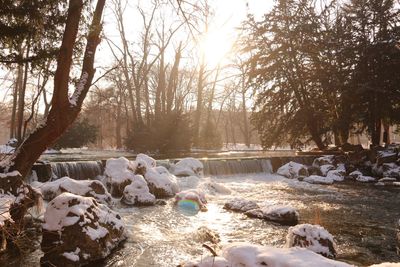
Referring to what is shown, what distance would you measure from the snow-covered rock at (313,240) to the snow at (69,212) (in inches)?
130

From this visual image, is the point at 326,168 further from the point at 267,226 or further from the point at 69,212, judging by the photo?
the point at 69,212

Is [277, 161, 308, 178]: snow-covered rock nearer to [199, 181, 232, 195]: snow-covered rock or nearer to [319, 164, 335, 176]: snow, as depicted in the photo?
[319, 164, 335, 176]: snow

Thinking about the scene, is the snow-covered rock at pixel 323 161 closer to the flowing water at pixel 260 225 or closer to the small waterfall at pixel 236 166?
the small waterfall at pixel 236 166

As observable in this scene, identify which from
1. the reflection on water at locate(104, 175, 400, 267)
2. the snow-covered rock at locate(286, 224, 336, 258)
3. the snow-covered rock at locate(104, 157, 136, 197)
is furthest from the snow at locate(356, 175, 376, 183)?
the snow-covered rock at locate(286, 224, 336, 258)

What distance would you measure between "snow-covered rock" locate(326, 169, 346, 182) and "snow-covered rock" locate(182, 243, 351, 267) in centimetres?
1396

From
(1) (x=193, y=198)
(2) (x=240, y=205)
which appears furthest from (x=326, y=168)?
(1) (x=193, y=198)

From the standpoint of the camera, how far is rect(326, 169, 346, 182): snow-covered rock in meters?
16.9

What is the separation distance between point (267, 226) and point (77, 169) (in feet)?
30.1

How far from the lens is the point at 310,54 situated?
23594 mm

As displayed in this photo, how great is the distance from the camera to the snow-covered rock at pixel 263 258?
350 centimetres

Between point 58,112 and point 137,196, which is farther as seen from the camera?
point 137,196

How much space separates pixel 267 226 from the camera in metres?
8.36

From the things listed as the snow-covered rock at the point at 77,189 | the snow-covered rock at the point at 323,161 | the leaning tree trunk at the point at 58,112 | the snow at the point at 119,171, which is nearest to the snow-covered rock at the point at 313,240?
the leaning tree trunk at the point at 58,112

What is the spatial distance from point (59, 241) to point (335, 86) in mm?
18767
